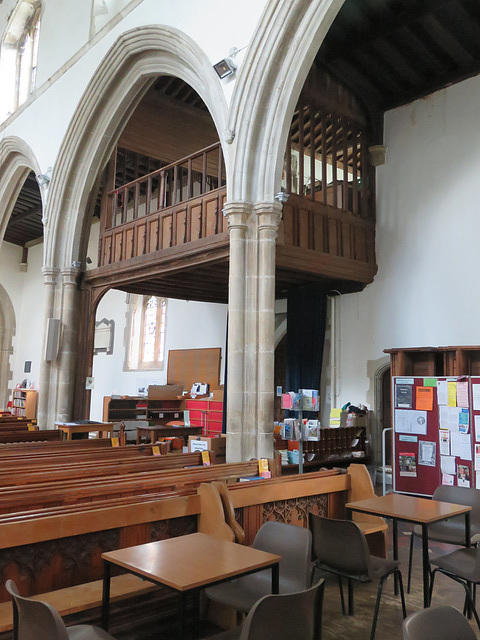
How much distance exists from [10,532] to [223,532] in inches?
44.7

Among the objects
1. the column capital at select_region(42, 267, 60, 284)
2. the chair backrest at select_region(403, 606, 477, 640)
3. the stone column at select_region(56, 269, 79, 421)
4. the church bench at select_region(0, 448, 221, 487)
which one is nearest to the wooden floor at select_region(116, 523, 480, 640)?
the chair backrest at select_region(403, 606, 477, 640)

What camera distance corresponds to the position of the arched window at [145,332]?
1362 cm

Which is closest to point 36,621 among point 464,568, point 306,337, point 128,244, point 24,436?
point 464,568

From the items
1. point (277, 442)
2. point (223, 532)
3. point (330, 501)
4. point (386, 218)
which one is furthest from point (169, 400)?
point (223, 532)

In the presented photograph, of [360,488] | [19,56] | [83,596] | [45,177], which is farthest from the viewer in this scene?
[19,56]

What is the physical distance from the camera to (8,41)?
1255cm

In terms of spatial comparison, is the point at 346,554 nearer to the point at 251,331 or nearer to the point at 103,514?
the point at 103,514

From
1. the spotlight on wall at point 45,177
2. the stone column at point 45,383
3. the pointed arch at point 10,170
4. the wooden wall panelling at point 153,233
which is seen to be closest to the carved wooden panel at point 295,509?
the wooden wall panelling at point 153,233

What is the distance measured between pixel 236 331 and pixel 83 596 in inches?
136

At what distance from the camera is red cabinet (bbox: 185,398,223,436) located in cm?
1070

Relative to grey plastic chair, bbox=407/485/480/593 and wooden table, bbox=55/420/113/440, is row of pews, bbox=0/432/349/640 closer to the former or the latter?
grey plastic chair, bbox=407/485/480/593

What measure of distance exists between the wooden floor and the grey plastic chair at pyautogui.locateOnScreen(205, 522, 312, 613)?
0.47 m

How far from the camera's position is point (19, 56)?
12500 millimetres

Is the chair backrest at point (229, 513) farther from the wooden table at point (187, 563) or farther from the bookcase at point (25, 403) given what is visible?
the bookcase at point (25, 403)
